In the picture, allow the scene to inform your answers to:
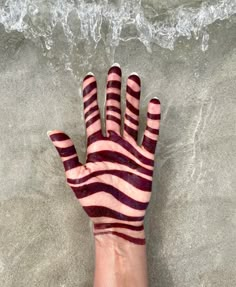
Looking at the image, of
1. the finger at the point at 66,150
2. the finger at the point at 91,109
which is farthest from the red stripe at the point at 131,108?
the finger at the point at 66,150

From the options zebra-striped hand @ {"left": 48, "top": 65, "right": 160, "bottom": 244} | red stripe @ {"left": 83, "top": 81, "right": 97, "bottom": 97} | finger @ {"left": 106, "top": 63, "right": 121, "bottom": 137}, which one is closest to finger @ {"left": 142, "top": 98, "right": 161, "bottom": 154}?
zebra-striped hand @ {"left": 48, "top": 65, "right": 160, "bottom": 244}

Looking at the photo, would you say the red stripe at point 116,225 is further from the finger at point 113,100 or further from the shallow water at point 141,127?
the finger at point 113,100

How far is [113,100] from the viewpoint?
1.81m

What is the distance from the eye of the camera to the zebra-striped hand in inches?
69.2

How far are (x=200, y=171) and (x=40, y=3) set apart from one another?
40.1 inches

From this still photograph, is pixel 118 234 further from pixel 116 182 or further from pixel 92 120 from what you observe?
pixel 92 120

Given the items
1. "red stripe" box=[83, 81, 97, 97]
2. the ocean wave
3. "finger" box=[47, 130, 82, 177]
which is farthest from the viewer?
the ocean wave

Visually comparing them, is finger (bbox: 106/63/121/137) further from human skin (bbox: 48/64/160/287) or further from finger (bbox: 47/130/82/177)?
finger (bbox: 47/130/82/177)

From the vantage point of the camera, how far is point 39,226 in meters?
1.88

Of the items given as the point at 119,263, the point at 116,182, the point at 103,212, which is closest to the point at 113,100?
the point at 116,182

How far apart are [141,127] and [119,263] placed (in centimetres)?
57

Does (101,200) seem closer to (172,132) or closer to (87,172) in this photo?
(87,172)

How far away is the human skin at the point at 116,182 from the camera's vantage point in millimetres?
1761

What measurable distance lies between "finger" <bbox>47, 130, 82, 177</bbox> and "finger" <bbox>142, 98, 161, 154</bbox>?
0.28m
